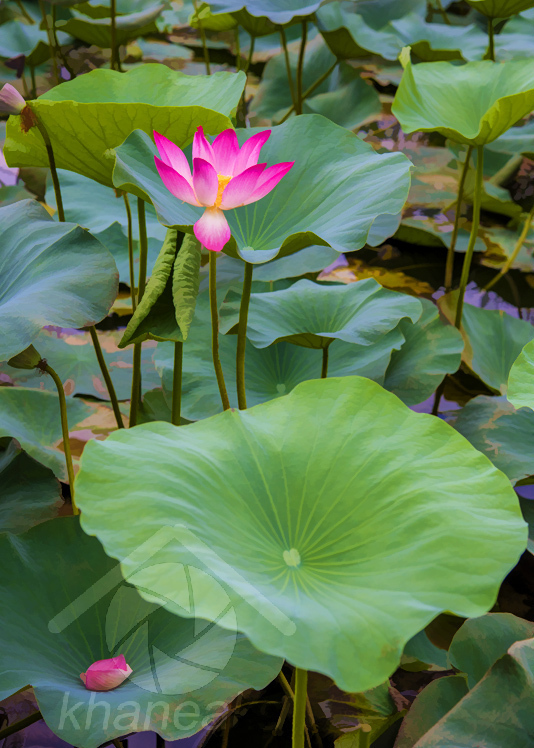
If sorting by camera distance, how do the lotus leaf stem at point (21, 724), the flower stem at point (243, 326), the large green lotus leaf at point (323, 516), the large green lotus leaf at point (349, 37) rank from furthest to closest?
the large green lotus leaf at point (349, 37), the flower stem at point (243, 326), the lotus leaf stem at point (21, 724), the large green lotus leaf at point (323, 516)

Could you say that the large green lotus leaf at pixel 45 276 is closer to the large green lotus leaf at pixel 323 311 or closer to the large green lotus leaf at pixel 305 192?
the large green lotus leaf at pixel 305 192

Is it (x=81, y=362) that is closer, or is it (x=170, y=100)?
(x=170, y=100)

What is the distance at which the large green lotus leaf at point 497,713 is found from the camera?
22.4 inches

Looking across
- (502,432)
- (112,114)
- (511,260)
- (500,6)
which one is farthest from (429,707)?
(500,6)

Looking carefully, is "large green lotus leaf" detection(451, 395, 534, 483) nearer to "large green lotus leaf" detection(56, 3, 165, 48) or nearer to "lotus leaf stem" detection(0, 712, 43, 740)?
"lotus leaf stem" detection(0, 712, 43, 740)

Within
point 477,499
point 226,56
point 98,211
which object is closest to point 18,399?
point 98,211

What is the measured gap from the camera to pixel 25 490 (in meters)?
0.91

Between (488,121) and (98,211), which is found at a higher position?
(488,121)

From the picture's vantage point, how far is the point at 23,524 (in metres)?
0.87

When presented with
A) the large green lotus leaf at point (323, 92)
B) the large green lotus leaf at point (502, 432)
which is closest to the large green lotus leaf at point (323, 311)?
the large green lotus leaf at point (502, 432)

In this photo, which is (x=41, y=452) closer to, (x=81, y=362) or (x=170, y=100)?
(x=81, y=362)

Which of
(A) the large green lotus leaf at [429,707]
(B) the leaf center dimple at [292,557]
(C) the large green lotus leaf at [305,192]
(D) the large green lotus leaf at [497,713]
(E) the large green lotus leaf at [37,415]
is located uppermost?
(C) the large green lotus leaf at [305,192]

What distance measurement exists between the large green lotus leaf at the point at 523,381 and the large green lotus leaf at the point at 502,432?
0.61ft

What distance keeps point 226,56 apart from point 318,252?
2.18 metres
